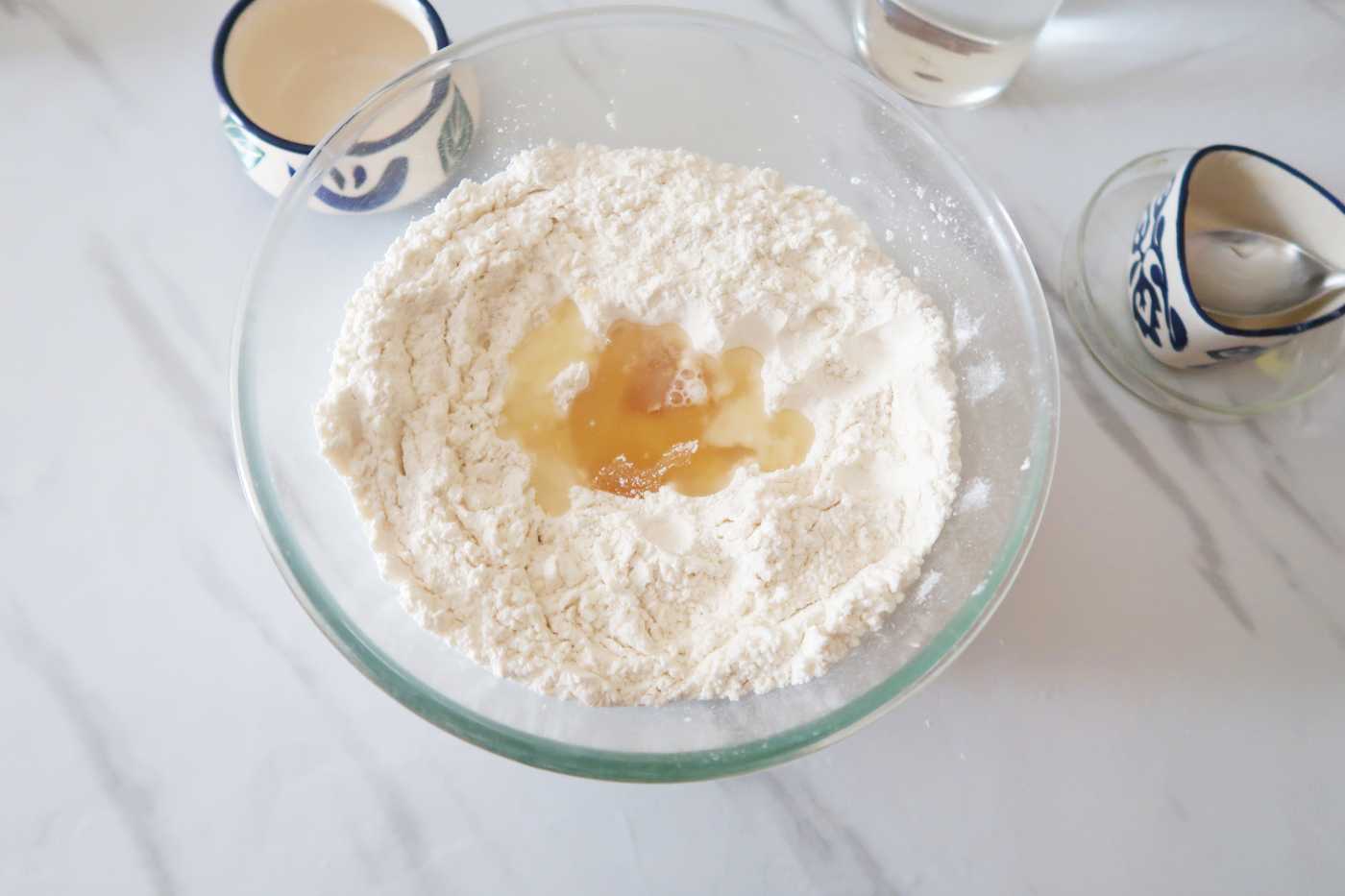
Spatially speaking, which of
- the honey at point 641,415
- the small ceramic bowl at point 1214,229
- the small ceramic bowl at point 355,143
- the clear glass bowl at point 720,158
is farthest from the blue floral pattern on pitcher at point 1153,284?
the small ceramic bowl at point 355,143

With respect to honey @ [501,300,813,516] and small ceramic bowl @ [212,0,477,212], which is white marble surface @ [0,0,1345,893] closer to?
small ceramic bowl @ [212,0,477,212]

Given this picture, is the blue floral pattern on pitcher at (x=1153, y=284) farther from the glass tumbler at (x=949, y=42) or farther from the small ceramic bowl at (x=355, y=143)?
the small ceramic bowl at (x=355, y=143)

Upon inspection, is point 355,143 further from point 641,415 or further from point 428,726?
point 428,726

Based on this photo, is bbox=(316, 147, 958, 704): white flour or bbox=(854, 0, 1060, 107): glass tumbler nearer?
bbox=(316, 147, 958, 704): white flour

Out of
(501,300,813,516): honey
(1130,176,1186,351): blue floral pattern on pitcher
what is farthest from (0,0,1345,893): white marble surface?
(501,300,813,516): honey

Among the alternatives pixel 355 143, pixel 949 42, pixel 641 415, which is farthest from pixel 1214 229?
pixel 355 143

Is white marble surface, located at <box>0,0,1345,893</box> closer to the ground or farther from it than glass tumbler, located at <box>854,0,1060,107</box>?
closer to the ground

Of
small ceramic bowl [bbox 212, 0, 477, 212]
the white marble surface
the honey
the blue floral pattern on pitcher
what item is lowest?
the white marble surface
